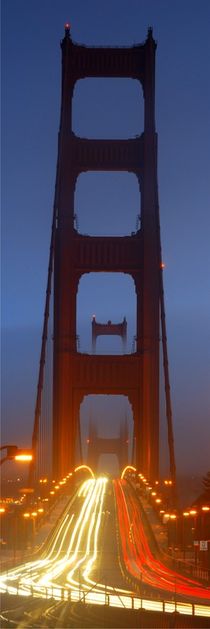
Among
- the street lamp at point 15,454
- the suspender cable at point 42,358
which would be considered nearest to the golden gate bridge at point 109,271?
the suspender cable at point 42,358

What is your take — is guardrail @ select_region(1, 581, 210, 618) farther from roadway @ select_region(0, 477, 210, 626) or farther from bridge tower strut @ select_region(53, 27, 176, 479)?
bridge tower strut @ select_region(53, 27, 176, 479)

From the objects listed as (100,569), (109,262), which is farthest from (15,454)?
(109,262)

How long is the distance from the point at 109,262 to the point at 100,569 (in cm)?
2968

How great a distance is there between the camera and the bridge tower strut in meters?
68.1

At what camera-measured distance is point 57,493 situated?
207 ft

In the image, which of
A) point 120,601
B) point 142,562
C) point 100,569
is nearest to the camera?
point 120,601

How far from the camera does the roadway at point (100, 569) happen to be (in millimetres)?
27578

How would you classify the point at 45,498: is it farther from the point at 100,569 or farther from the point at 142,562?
the point at 100,569

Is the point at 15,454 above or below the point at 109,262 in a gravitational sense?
below

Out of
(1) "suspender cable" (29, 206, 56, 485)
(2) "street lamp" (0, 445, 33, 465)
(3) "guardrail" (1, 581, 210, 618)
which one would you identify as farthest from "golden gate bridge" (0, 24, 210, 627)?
(2) "street lamp" (0, 445, 33, 465)

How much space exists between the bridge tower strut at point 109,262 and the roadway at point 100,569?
5035 millimetres

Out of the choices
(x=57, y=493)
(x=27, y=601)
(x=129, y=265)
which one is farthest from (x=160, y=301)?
(x=27, y=601)

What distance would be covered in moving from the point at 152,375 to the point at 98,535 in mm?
14630

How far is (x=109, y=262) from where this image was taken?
225 feet
